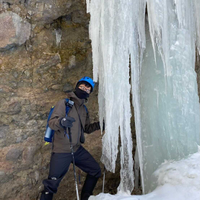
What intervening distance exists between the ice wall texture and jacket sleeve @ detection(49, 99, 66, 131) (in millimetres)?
564

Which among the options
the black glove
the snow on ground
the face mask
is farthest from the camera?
the face mask

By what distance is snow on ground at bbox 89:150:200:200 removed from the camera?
202 centimetres

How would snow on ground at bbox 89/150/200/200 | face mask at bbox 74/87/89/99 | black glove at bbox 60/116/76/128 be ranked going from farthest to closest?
1. face mask at bbox 74/87/89/99
2. black glove at bbox 60/116/76/128
3. snow on ground at bbox 89/150/200/200

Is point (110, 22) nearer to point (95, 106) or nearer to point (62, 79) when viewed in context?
point (62, 79)

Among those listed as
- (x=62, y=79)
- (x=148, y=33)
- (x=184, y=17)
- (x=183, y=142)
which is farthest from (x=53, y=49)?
(x=183, y=142)

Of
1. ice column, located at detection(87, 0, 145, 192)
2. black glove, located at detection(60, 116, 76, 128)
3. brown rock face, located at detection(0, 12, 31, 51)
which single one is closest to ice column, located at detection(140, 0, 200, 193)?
ice column, located at detection(87, 0, 145, 192)

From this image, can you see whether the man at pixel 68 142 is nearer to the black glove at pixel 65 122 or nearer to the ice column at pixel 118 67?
the black glove at pixel 65 122

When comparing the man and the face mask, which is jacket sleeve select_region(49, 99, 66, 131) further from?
the face mask

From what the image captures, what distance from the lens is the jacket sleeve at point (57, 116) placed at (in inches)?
107

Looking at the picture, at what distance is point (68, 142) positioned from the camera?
291 centimetres

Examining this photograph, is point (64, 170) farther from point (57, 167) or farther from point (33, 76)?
point (33, 76)

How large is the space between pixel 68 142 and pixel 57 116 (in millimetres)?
375

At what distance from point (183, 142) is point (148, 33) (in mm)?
1538

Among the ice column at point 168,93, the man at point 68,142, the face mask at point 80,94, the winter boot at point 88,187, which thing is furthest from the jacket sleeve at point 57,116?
the ice column at point 168,93
